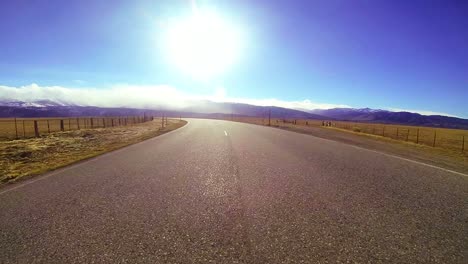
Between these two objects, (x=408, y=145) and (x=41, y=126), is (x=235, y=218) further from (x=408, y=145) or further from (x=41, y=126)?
(x=41, y=126)

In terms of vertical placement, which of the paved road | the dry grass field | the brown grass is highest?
the paved road

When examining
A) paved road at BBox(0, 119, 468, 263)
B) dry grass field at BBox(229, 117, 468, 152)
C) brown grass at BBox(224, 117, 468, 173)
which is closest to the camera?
paved road at BBox(0, 119, 468, 263)

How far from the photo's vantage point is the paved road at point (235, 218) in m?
3.31

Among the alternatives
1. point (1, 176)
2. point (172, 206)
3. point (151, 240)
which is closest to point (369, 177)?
point (172, 206)

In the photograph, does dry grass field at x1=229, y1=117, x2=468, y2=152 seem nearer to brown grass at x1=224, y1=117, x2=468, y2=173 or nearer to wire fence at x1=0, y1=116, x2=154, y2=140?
brown grass at x1=224, y1=117, x2=468, y2=173

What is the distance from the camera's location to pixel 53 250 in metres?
3.38

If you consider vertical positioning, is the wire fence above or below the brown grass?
below

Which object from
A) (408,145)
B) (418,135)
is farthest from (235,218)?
(418,135)

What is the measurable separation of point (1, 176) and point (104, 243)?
737 cm

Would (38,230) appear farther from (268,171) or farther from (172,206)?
(268,171)

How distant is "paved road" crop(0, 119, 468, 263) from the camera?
3312 millimetres

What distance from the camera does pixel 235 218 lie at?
174 inches

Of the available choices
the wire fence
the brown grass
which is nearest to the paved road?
the brown grass

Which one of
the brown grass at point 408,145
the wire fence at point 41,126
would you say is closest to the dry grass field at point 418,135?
the brown grass at point 408,145
